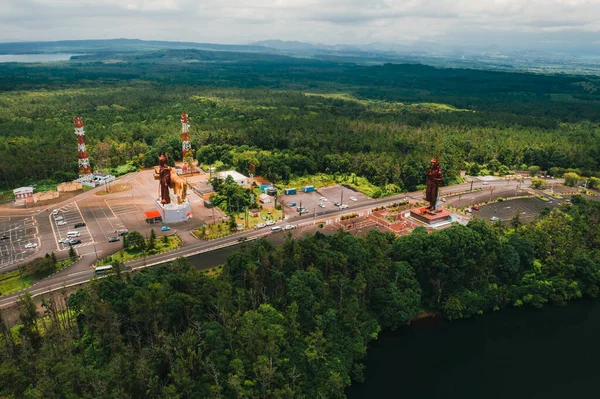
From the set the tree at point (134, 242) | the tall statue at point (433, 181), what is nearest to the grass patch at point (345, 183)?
the tall statue at point (433, 181)

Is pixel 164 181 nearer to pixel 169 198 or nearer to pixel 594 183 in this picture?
pixel 169 198

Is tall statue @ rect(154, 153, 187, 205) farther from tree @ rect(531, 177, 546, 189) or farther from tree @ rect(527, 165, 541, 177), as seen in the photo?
tree @ rect(527, 165, 541, 177)

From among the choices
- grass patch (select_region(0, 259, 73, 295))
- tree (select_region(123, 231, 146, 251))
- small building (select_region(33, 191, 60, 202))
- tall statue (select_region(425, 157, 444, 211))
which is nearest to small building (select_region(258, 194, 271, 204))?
tree (select_region(123, 231, 146, 251))

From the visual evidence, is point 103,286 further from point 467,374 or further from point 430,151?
point 430,151

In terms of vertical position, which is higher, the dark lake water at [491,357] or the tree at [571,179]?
the tree at [571,179]

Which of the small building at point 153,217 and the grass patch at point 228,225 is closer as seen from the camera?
the grass patch at point 228,225

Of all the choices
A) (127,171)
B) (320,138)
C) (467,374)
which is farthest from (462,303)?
(127,171)

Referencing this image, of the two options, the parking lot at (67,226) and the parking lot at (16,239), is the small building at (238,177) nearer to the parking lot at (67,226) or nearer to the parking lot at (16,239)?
the parking lot at (67,226)
